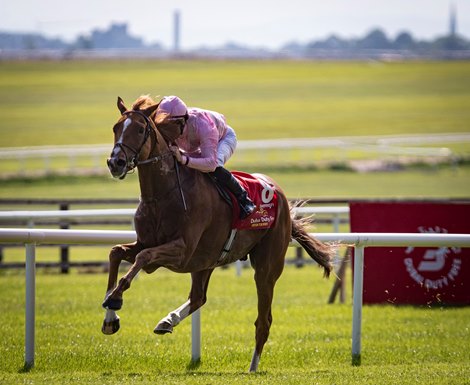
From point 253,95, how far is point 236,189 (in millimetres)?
72953

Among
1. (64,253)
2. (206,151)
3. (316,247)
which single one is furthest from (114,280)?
(64,253)

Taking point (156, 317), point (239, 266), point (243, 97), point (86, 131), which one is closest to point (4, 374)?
point (156, 317)

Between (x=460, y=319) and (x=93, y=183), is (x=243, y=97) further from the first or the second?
(x=460, y=319)

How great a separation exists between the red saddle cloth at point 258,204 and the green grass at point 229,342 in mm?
1084

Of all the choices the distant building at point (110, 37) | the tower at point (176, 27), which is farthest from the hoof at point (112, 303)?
the tower at point (176, 27)

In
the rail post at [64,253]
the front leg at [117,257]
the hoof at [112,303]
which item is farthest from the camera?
the rail post at [64,253]

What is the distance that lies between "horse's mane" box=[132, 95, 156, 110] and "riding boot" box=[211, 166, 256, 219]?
740mm

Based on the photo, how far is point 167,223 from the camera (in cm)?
686

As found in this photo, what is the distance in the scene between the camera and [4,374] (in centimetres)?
686

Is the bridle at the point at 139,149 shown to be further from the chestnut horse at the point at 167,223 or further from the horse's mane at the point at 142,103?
the horse's mane at the point at 142,103

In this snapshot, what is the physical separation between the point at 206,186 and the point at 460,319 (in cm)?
428

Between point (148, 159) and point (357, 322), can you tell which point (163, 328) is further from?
point (357, 322)

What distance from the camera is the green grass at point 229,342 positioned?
689 centimetres

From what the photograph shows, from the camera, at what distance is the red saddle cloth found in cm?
739
